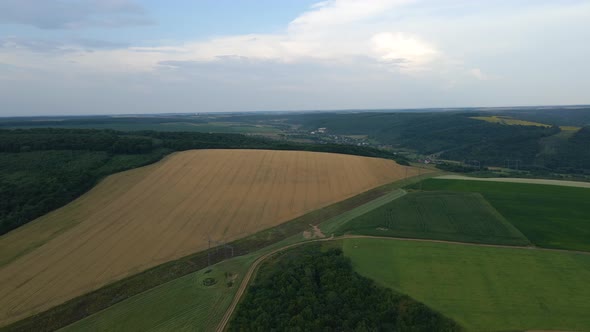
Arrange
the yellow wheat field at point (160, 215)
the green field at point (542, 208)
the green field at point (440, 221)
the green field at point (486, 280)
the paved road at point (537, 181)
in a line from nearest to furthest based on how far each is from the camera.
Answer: the green field at point (486, 280) → the yellow wheat field at point (160, 215) → the green field at point (542, 208) → the green field at point (440, 221) → the paved road at point (537, 181)

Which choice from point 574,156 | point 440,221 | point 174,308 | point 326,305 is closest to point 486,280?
point 326,305

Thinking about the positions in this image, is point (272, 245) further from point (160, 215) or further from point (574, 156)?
point (574, 156)

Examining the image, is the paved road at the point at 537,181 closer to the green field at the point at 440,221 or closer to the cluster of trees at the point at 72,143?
the green field at the point at 440,221

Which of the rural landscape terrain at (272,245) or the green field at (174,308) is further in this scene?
the green field at (174,308)

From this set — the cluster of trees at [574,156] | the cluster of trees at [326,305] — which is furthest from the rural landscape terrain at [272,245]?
the cluster of trees at [574,156]

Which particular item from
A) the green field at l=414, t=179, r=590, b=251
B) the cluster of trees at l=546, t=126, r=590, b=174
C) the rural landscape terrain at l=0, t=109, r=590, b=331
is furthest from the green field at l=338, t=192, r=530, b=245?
the cluster of trees at l=546, t=126, r=590, b=174
